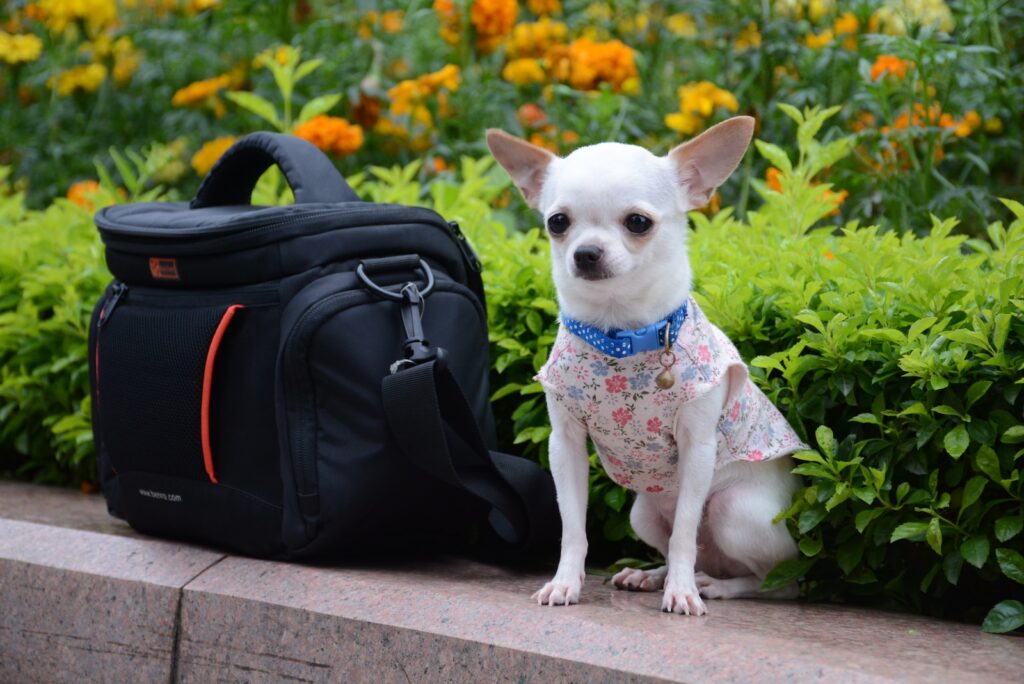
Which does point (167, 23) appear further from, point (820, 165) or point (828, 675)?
point (828, 675)

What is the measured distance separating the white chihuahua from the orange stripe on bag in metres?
0.71

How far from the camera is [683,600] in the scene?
2191mm

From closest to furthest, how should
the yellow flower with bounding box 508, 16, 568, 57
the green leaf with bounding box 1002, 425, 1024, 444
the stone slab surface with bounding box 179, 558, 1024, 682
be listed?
the stone slab surface with bounding box 179, 558, 1024, 682, the green leaf with bounding box 1002, 425, 1024, 444, the yellow flower with bounding box 508, 16, 568, 57

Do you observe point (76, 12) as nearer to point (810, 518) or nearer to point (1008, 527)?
point (810, 518)

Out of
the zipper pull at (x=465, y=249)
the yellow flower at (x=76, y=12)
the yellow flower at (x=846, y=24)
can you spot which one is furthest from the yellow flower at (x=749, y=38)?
the yellow flower at (x=76, y=12)

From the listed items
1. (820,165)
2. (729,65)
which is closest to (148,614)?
(820,165)

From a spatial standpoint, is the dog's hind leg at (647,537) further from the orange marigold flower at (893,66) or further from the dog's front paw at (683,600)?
the orange marigold flower at (893,66)

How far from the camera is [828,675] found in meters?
1.78

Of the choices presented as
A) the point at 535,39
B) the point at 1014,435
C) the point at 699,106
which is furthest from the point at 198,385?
the point at 535,39

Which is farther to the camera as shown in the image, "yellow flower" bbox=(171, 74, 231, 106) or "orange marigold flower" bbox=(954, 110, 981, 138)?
"yellow flower" bbox=(171, 74, 231, 106)

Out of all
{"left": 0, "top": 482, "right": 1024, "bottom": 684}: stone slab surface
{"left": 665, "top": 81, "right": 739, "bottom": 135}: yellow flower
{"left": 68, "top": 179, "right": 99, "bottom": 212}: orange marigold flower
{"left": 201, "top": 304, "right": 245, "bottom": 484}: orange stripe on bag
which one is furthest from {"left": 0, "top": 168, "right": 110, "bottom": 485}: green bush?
{"left": 665, "top": 81, "right": 739, "bottom": 135}: yellow flower

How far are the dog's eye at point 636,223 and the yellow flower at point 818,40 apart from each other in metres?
2.14

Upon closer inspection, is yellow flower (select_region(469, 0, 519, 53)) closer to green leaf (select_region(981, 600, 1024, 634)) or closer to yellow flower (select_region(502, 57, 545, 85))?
yellow flower (select_region(502, 57, 545, 85))

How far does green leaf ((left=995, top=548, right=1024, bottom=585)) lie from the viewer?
2.09 metres
